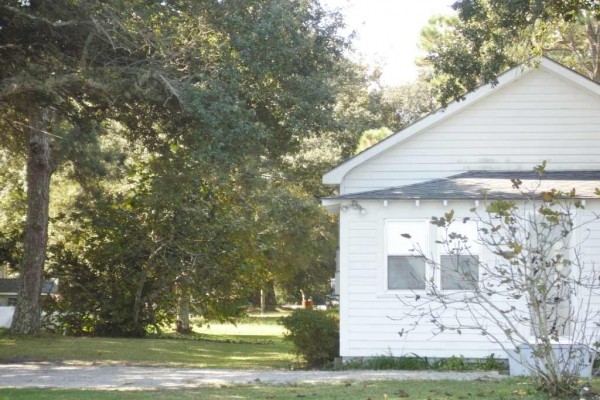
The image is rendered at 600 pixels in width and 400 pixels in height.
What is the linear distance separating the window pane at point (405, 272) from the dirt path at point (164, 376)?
1964 mm

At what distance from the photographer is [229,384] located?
14234 millimetres

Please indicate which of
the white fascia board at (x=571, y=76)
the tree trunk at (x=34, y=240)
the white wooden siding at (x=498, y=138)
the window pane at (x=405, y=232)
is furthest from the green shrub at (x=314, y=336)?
the tree trunk at (x=34, y=240)

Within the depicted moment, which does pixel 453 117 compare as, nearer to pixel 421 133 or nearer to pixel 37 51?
pixel 421 133

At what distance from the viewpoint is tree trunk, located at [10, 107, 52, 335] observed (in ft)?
79.9

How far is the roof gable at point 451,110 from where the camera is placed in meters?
19.3

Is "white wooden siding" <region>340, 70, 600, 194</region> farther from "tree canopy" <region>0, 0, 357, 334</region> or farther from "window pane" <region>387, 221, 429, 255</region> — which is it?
"tree canopy" <region>0, 0, 357, 334</region>

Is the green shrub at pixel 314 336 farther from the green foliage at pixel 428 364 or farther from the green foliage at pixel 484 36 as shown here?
the green foliage at pixel 484 36

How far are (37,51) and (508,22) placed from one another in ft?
28.6

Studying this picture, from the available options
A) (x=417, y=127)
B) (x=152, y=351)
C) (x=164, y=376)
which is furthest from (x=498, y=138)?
(x=152, y=351)

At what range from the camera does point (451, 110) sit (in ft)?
63.6

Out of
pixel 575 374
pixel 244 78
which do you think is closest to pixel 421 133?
pixel 244 78

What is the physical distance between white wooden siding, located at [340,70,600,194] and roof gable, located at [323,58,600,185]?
0.48 ft

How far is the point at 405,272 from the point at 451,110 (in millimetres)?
3770

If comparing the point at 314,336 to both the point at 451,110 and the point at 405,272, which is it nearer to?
the point at 405,272
